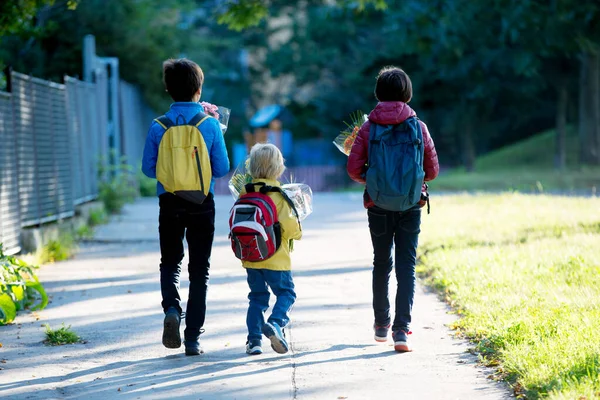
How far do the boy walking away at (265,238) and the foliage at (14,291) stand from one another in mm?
2121

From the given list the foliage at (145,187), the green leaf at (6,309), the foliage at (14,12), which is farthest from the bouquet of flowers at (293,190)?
the foliage at (145,187)

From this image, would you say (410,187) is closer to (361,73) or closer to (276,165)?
(276,165)

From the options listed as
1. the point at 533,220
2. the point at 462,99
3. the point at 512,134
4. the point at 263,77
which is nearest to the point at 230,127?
the point at 263,77

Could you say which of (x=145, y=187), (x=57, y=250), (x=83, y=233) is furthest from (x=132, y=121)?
(x=57, y=250)

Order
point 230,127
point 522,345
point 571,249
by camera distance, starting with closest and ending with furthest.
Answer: point 522,345
point 571,249
point 230,127

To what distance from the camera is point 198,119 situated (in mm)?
5941

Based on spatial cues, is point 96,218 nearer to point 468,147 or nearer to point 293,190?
point 293,190

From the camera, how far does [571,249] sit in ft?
32.1

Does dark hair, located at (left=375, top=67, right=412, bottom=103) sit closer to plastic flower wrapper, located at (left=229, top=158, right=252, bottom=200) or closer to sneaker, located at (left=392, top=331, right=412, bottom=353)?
plastic flower wrapper, located at (left=229, top=158, right=252, bottom=200)

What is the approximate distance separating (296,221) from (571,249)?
4.69m

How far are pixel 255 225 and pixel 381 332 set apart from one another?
3.83 ft

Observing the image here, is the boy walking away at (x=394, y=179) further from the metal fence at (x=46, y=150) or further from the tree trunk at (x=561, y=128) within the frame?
the tree trunk at (x=561, y=128)

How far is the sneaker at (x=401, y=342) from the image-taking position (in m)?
6.05

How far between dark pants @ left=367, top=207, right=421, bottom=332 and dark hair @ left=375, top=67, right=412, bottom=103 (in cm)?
72
